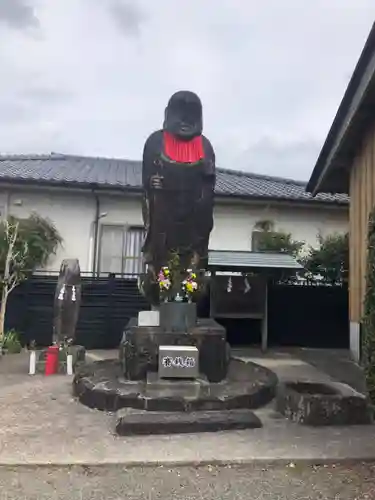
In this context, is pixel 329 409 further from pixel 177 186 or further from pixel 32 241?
pixel 32 241

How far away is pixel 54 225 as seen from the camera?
1255 centimetres

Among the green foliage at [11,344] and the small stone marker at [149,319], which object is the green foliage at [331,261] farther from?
the green foliage at [11,344]

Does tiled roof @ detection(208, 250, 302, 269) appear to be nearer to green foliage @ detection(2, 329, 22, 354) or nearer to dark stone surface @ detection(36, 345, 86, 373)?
dark stone surface @ detection(36, 345, 86, 373)

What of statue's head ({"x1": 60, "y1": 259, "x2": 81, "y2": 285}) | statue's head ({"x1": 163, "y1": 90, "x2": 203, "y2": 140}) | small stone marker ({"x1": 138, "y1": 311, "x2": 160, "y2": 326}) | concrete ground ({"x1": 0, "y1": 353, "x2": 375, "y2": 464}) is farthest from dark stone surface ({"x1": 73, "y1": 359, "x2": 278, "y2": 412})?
statue's head ({"x1": 163, "y1": 90, "x2": 203, "y2": 140})

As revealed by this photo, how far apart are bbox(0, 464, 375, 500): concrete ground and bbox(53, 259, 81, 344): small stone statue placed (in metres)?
5.04

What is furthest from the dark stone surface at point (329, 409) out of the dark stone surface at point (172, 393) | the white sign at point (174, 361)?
the white sign at point (174, 361)

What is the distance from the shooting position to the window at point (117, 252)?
12961mm

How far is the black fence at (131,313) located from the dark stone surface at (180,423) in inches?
252

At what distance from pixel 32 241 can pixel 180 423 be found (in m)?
8.21

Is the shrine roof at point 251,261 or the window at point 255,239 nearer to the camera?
the shrine roof at point 251,261

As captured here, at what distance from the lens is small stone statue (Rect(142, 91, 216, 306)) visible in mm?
6625

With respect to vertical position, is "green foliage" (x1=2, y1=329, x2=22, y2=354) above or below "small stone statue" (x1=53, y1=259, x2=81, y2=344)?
below

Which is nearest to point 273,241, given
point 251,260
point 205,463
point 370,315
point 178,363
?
point 251,260

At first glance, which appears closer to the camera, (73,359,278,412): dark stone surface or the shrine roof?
(73,359,278,412): dark stone surface
